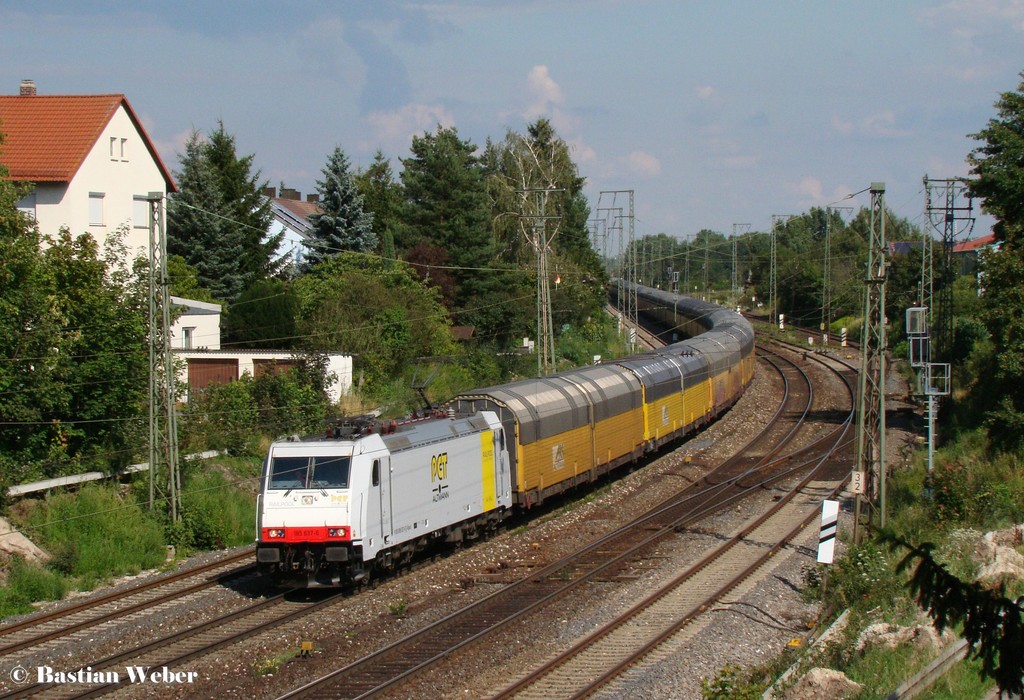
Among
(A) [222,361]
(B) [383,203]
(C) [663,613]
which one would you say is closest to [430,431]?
(C) [663,613]

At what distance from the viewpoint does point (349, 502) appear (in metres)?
15.9

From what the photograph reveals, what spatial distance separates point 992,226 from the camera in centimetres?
3497

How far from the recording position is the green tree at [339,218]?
5206 centimetres

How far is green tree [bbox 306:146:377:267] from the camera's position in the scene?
52.1 m

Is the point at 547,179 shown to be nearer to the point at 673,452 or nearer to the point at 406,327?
the point at 406,327

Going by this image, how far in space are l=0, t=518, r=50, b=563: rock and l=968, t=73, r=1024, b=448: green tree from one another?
24.5 meters

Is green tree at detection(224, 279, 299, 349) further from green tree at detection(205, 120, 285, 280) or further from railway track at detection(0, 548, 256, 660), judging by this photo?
railway track at detection(0, 548, 256, 660)

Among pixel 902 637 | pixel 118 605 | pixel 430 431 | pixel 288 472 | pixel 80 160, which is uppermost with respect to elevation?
pixel 80 160

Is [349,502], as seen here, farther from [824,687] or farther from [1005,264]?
[1005,264]

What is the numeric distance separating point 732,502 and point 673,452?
7.73m

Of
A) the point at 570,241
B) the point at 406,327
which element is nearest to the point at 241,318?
the point at 406,327

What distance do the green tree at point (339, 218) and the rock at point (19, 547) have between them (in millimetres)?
33764

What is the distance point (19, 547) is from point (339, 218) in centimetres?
3574

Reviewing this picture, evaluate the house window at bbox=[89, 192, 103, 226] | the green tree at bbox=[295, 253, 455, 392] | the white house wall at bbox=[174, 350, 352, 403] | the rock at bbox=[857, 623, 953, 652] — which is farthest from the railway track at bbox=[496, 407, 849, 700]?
the house window at bbox=[89, 192, 103, 226]
